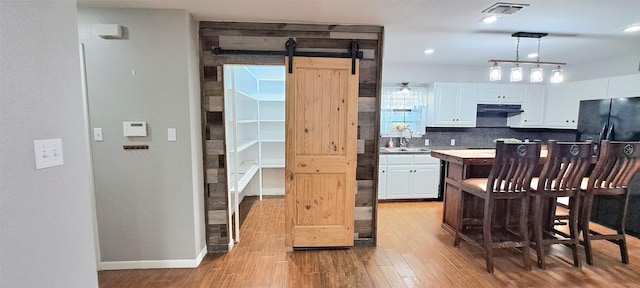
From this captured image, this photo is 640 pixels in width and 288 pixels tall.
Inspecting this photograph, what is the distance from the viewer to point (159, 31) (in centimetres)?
230

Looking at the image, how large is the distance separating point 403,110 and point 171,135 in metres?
3.93

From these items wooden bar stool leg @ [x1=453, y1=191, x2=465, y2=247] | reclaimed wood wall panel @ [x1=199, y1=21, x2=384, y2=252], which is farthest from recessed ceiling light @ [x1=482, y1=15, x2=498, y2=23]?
wooden bar stool leg @ [x1=453, y1=191, x2=465, y2=247]

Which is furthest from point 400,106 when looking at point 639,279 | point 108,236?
point 108,236

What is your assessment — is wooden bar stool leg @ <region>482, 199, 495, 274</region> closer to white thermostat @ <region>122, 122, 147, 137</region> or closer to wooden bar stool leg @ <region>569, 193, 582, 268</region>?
wooden bar stool leg @ <region>569, 193, 582, 268</region>

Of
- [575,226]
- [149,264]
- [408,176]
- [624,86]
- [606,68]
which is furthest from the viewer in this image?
[408,176]

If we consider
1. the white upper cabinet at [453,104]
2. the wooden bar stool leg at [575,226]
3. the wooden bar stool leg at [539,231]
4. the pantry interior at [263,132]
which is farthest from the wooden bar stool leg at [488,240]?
the pantry interior at [263,132]

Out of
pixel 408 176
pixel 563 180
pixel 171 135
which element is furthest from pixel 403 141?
pixel 171 135

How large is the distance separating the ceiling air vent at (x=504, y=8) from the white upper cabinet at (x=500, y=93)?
260cm

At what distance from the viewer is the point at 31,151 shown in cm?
105

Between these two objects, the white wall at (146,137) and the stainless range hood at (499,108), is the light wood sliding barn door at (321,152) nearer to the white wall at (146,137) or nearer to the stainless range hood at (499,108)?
the white wall at (146,137)

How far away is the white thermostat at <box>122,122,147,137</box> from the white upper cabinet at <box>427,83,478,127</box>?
422 cm

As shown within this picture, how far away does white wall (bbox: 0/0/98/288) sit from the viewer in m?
0.97

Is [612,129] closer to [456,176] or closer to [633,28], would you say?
[633,28]

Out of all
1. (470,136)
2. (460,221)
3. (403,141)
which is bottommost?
(460,221)
